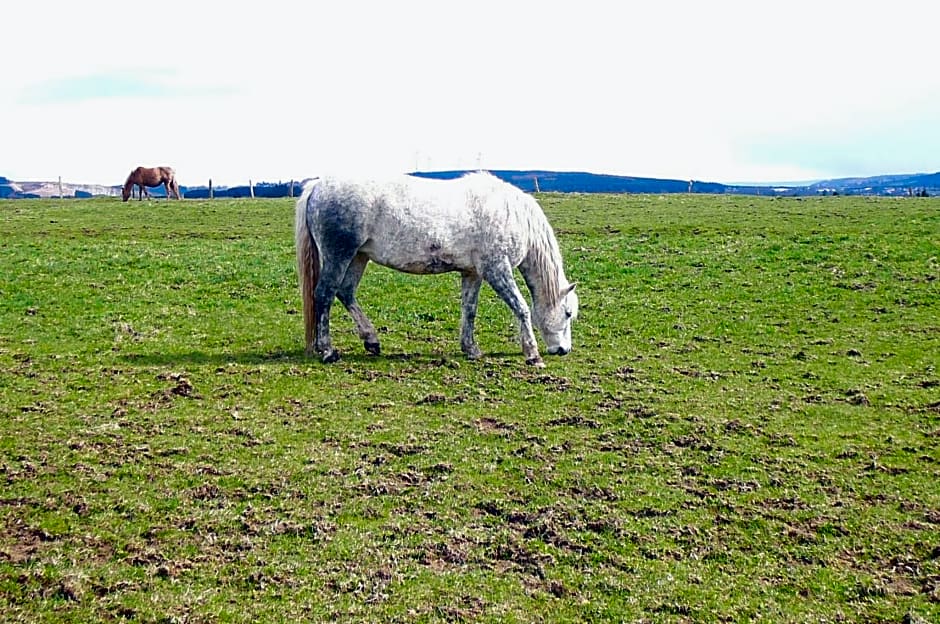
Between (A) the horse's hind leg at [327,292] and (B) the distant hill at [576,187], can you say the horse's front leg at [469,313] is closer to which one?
(A) the horse's hind leg at [327,292]

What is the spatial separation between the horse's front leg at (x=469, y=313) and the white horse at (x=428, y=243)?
2 cm

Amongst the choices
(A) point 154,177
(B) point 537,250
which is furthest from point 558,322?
(A) point 154,177

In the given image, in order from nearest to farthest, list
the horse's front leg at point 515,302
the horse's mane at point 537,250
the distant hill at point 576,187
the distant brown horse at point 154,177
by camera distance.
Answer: the horse's front leg at point 515,302 < the horse's mane at point 537,250 < the distant brown horse at point 154,177 < the distant hill at point 576,187

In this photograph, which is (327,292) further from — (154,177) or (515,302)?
(154,177)

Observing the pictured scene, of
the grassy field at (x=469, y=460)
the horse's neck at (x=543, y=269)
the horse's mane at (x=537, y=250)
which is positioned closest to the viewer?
the grassy field at (x=469, y=460)

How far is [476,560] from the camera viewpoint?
505 centimetres

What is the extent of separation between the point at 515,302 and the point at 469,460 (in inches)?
156

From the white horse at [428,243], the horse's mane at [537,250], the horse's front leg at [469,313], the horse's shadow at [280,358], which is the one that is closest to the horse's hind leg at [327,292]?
the white horse at [428,243]

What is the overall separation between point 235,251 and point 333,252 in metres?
10.2

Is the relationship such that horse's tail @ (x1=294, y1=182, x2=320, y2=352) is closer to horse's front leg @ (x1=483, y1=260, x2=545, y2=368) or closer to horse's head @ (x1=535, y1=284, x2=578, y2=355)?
horse's front leg @ (x1=483, y1=260, x2=545, y2=368)

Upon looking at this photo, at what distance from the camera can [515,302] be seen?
10383 millimetres

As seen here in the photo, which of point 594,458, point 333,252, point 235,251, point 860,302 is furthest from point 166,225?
point 594,458

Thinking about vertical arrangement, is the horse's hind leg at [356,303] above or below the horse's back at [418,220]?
below

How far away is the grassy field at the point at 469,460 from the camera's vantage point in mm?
4695
